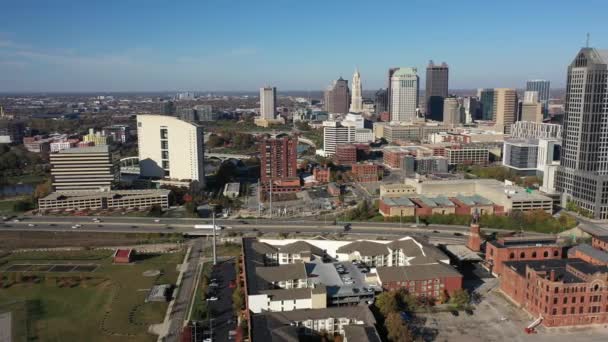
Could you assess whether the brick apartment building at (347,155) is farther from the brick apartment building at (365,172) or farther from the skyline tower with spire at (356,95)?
the skyline tower with spire at (356,95)

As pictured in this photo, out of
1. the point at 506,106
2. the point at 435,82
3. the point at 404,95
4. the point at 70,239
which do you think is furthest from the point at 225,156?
the point at 435,82

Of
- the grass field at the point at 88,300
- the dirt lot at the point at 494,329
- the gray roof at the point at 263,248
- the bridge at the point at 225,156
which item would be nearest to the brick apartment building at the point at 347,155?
the bridge at the point at 225,156

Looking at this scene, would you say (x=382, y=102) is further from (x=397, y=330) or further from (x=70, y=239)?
(x=397, y=330)

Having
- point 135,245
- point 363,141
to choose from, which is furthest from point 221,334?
point 363,141

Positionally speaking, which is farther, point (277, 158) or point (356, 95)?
point (356, 95)

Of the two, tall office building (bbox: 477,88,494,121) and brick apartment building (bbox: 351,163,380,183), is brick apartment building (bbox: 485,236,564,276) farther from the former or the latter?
tall office building (bbox: 477,88,494,121)

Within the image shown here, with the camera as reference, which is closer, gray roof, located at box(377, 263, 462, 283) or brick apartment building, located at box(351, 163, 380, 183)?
gray roof, located at box(377, 263, 462, 283)

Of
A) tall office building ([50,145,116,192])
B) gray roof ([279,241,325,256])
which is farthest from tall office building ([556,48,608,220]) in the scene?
tall office building ([50,145,116,192])

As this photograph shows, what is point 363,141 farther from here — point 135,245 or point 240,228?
point 135,245
